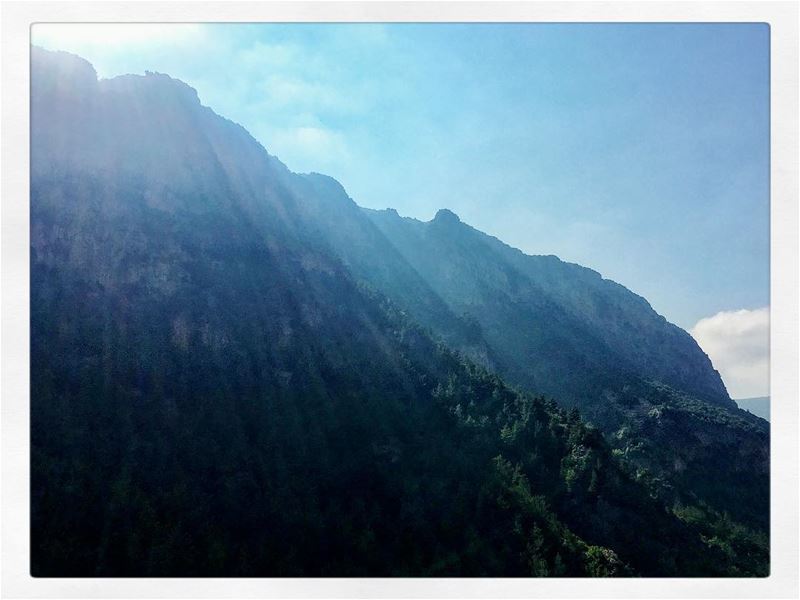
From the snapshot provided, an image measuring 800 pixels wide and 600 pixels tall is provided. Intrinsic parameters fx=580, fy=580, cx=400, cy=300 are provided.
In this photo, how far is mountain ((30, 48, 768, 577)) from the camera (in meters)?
23.2

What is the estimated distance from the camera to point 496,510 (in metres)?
28.5

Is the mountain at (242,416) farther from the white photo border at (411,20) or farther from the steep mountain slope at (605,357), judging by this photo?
the steep mountain slope at (605,357)

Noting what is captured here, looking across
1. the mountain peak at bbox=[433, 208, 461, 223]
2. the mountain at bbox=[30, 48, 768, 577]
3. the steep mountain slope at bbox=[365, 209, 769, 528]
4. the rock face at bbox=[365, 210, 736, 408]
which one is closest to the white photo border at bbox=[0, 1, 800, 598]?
the mountain at bbox=[30, 48, 768, 577]

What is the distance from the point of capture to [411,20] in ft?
48.6

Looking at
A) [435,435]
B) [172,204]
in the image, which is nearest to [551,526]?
[435,435]

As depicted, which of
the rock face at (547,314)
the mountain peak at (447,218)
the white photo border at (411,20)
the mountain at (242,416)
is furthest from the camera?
the mountain peak at (447,218)

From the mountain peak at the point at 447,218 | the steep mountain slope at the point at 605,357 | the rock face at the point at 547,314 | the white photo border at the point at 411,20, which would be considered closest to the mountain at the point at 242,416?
the white photo border at the point at 411,20

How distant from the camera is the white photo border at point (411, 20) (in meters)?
13.8

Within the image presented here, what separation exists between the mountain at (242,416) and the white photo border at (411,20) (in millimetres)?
2547

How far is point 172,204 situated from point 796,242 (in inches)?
1715

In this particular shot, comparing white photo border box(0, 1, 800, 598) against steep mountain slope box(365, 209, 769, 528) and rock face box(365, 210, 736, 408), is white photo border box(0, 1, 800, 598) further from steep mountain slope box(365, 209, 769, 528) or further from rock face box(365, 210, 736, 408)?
rock face box(365, 210, 736, 408)

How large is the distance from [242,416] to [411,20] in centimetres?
2441

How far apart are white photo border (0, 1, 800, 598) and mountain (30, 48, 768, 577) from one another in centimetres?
255

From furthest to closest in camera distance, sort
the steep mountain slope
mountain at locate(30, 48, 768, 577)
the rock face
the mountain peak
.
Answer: the mountain peak < the rock face < the steep mountain slope < mountain at locate(30, 48, 768, 577)
